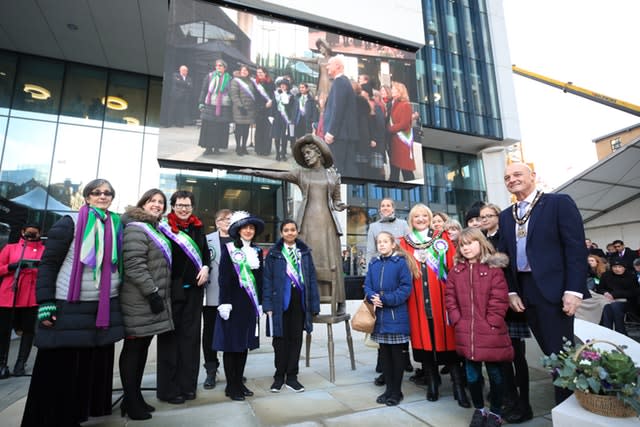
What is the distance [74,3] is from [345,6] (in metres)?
9.53

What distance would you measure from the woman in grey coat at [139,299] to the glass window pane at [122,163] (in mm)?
12052

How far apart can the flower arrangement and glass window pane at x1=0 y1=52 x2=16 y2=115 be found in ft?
58.5

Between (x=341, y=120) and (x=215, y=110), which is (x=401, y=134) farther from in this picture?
(x=215, y=110)

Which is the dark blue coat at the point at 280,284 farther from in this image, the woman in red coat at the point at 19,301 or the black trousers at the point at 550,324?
the woman in red coat at the point at 19,301

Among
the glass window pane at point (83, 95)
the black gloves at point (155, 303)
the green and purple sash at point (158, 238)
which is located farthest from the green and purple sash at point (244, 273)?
the glass window pane at point (83, 95)

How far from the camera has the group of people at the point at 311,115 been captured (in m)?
10.5

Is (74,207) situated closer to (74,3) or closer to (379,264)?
(74,3)

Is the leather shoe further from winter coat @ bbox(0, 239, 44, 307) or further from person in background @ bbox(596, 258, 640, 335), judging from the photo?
winter coat @ bbox(0, 239, 44, 307)

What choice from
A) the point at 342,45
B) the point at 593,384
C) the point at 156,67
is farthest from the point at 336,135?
the point at 593,384

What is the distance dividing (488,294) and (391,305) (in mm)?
829

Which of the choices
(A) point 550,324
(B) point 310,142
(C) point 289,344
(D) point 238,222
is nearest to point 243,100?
(B) point 310,142

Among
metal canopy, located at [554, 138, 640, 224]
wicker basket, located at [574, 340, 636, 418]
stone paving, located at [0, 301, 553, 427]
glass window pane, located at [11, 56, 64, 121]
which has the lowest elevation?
stone paving, located at [0, 301, 553, 427]

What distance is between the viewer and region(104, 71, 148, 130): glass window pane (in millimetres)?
14086

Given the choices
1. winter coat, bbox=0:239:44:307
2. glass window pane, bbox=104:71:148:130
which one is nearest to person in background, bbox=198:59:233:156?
glass window pane, bbox=104:71:148:130
